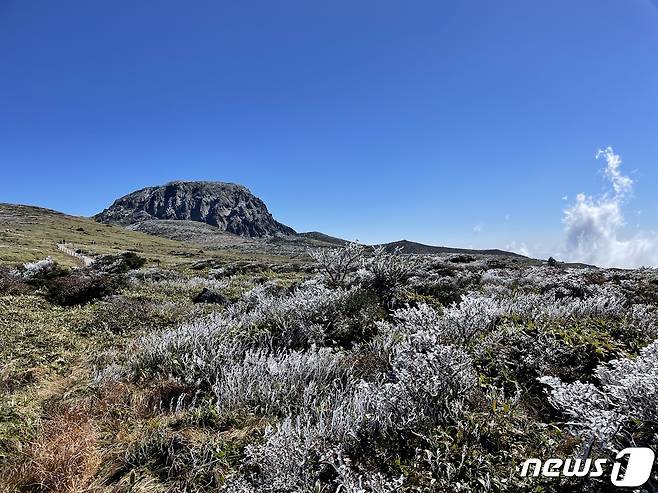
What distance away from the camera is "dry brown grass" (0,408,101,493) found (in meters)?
2.88

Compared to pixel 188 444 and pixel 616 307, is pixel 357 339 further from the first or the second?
pixel 616 307

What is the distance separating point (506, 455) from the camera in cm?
265

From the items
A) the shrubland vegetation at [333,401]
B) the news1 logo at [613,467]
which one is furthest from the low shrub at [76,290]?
the news1 logo at [613,467]

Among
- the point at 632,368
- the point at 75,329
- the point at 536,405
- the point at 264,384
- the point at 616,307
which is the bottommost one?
the point at 75,329

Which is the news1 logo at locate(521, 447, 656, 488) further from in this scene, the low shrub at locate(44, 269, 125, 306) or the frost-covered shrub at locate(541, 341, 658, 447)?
the low shrub at locate(44, 269, 125, 306)

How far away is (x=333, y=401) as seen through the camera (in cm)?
397

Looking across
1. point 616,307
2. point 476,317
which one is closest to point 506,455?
point 476,317

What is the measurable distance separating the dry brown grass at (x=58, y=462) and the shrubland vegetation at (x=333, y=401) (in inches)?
0.5

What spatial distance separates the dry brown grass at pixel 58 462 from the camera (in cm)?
288

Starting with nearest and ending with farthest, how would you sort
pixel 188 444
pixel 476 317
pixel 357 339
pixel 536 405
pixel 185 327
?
pixel 188 444
pixel 536 405
pixel 476 317
pixel 185 327
pixel 357 339

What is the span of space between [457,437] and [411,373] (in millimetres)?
714

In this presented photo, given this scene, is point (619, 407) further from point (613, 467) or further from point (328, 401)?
point (328, 401)

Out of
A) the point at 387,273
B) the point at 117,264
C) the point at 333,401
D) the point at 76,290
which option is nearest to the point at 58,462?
the point at 333,401

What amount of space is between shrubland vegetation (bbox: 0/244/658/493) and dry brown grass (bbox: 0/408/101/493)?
1 centimetres
